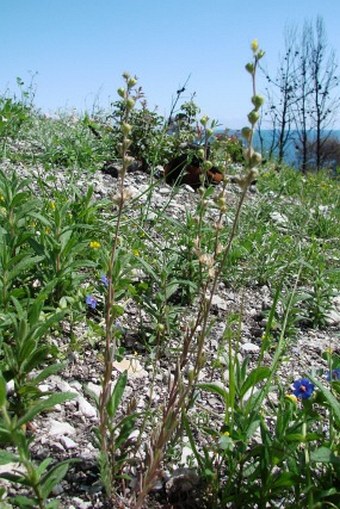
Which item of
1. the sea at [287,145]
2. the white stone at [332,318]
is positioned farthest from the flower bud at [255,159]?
the sea at [287,145]

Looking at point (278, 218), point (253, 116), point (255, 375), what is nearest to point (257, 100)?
point (253, 116)

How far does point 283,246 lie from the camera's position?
371cm

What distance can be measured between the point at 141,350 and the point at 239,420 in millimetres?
897

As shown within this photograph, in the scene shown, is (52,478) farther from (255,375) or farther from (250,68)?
(250,68)

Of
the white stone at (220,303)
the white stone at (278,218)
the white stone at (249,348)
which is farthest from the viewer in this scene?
the white stone at (278,218)

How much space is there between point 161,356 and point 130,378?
0.21 meters

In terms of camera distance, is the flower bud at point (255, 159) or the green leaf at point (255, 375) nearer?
the flower bud at point (255, 159)

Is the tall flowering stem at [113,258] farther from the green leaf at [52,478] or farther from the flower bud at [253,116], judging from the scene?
the flower bud at [253,116]

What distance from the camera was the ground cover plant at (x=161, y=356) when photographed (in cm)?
141

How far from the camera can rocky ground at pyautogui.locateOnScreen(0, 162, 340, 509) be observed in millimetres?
1603

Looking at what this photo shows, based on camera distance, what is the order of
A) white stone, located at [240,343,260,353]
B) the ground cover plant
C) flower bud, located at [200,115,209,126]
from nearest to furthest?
1. the ground cover plant
2. flower bud, located at [200,115,209,126]
3. white stone, located at [240,343,260,353]

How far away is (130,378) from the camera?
2.16 meters

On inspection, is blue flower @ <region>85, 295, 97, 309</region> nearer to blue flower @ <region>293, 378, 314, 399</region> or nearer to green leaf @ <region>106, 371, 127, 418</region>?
green leaf @ <region>106, 371, 127, 418</region>

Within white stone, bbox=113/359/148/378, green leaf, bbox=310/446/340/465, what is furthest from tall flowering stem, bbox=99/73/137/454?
white stone, bbox=113/359/148/378
